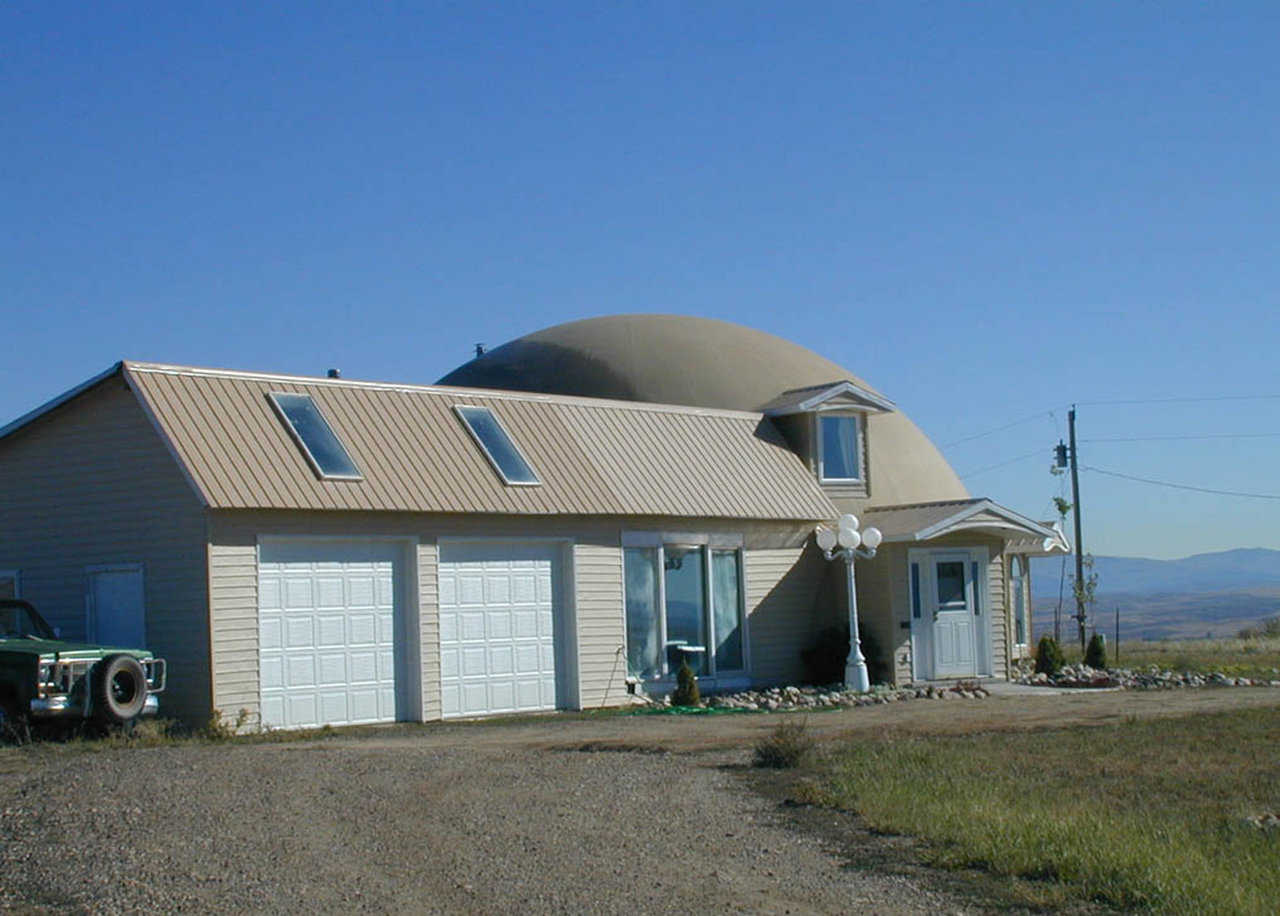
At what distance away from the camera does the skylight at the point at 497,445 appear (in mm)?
21328

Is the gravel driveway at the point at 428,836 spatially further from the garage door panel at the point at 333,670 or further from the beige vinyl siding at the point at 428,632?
the beige vinyl siding at the point at 428,632

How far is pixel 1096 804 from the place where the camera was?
11.1m

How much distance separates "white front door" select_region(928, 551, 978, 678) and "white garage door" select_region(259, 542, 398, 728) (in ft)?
31.4

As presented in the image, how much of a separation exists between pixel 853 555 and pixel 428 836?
47.4 feet

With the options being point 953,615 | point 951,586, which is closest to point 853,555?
point 951,586

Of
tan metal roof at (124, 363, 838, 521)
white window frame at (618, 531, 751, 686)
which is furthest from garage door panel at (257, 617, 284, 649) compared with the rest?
white window frame at (618, 531, 751, 686)

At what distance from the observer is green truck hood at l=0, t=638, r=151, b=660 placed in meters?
16.2

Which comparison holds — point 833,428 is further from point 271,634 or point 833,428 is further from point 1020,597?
point 271,634

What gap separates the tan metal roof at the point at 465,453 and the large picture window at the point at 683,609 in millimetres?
797

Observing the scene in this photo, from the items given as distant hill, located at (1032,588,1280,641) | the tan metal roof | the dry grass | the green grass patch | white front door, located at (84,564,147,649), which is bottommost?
distant hill, located at (1032,588,1280,641)

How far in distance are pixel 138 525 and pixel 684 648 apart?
8398 mm

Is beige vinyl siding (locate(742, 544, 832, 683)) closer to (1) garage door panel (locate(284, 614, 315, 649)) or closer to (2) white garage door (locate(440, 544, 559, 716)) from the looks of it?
(2) white garage door (locate(440, 544, 559, 716))

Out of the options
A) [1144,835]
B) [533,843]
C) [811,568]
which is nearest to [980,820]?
[1144,835]

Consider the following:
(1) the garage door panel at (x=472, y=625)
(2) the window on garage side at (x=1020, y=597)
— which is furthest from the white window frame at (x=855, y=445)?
(2) the window on garage side at (x=1020, y=597)
